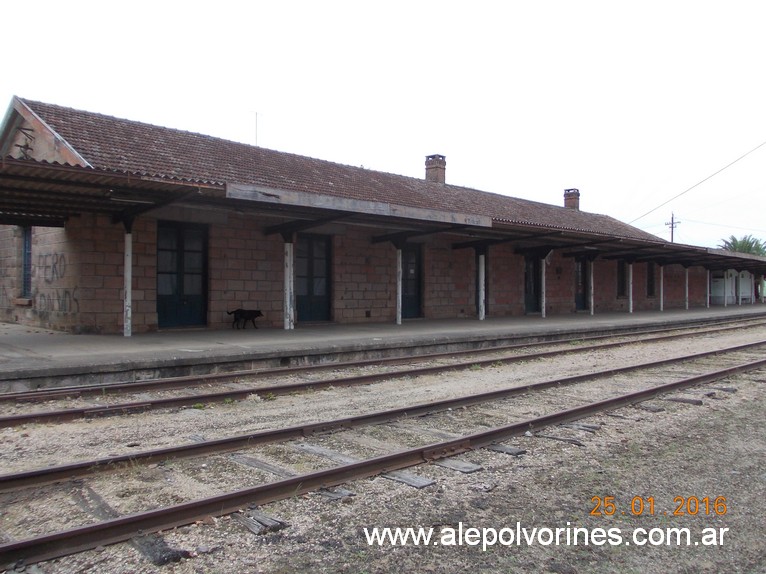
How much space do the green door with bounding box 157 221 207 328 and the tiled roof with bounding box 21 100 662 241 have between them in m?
1.68

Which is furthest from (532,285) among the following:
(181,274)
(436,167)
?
(181,274)

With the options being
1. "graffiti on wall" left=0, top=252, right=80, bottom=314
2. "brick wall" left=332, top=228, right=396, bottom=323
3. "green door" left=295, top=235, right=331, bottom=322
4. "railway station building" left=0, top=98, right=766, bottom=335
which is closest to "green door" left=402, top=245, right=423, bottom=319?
"railway station building" left=0, top=98, right=766, bottom=335

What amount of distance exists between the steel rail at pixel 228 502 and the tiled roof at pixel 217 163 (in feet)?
26.5

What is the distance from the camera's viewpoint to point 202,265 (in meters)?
15.0

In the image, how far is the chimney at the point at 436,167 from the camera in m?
26.2

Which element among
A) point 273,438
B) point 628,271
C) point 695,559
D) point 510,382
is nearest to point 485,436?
point 273,438

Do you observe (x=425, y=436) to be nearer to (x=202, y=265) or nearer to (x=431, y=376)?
(x=431, y=376)

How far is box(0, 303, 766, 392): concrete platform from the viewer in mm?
8812

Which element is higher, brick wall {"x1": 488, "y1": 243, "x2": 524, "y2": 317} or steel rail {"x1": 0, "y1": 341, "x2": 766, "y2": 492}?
brick wall {"x1": 488, "y1": 243, "x2": 524, "y2": 317}

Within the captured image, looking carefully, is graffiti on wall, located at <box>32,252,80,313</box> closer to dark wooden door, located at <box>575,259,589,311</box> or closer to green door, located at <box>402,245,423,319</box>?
green door, located at <box>402,245,423,319</box>

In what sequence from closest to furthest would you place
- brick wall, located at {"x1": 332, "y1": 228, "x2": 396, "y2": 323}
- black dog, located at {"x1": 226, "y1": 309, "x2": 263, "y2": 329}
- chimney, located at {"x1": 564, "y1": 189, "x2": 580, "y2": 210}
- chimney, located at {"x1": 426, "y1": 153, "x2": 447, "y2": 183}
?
black dog, located at {"x1": 226, "y1": 309, "x2": 263, "y2": 329} < brick wall, located at {"x1": 332, "y1": 228, "x2": 396, "y2": 323} < chimney, located at {"x1": 426, "y1": 153, "x2": 447, "y2": 183} < chimney, located at {"x1": 564, "y1": 189, "x2": 580, "y2": 210}

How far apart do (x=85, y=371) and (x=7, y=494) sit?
16.0 ft

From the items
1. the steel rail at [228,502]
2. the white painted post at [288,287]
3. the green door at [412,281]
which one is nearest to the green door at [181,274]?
the white painted post at [288,287]
